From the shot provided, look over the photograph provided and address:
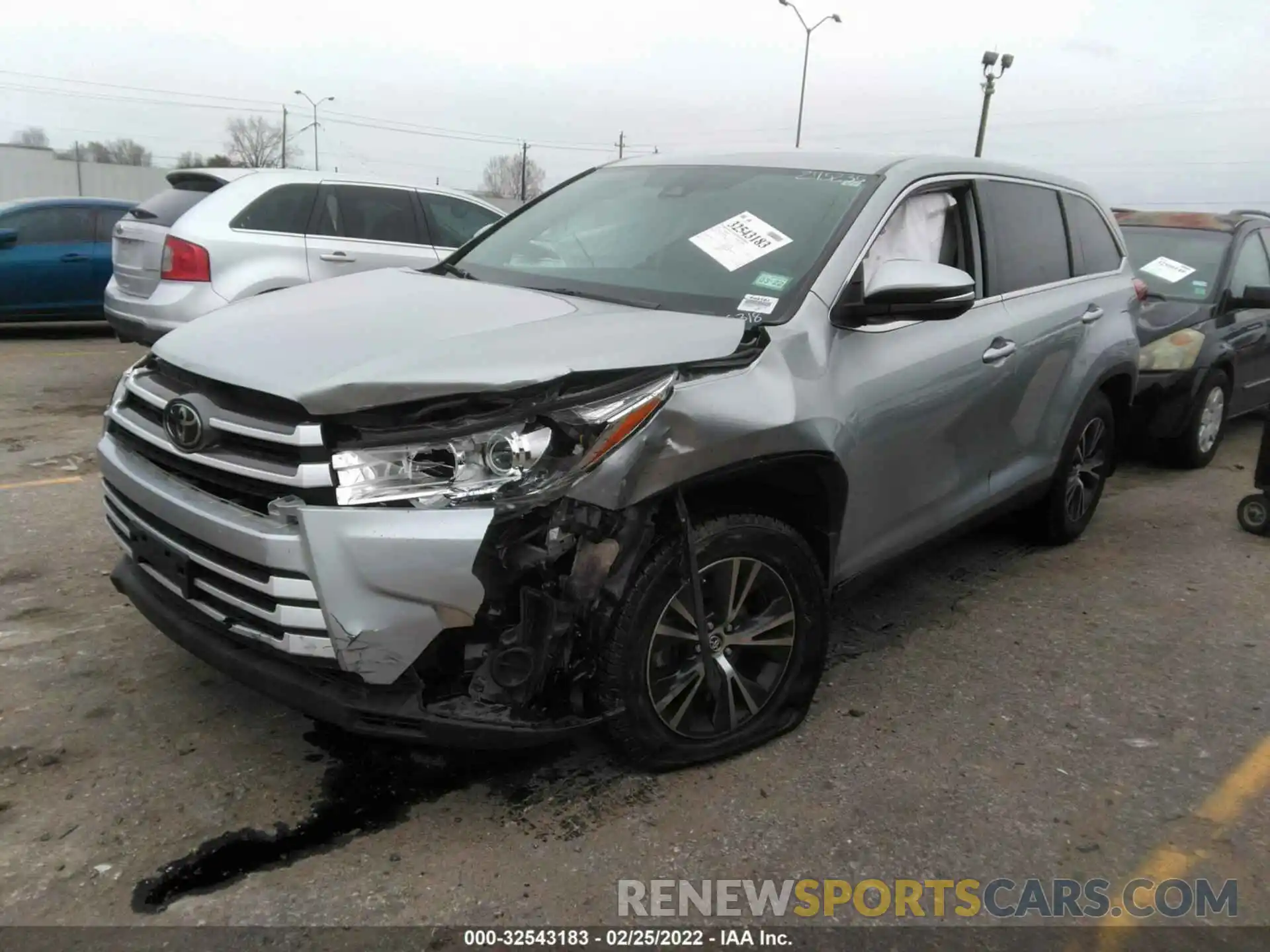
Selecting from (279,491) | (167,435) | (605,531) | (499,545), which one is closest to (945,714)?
(605,531)

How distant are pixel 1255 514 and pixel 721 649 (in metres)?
4.11

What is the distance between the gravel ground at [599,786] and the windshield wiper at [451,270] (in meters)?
1.64

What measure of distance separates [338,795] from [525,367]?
4.30 ft

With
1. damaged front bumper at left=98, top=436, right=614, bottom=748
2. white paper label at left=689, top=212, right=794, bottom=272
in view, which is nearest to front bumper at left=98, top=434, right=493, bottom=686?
damaged front bumper at left=98, top=436, right=614, bottom=748

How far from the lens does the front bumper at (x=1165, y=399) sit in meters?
6.48

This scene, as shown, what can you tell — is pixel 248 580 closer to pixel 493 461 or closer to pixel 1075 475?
pixel 493 461

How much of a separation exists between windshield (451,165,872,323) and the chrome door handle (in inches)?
32.4

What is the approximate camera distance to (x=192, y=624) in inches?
103

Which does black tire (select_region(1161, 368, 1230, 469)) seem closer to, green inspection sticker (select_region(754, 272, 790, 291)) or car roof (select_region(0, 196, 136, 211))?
green inspection sticker (select_region(754, 272, 790, 291))

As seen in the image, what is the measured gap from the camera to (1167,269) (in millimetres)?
7059

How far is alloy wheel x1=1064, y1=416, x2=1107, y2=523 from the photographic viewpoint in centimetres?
480

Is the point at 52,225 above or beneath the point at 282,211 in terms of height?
beneath

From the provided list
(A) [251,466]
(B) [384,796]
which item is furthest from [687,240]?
(B) [384,796]

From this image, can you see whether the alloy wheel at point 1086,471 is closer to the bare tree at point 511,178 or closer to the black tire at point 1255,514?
the black tire at point 1255,514
